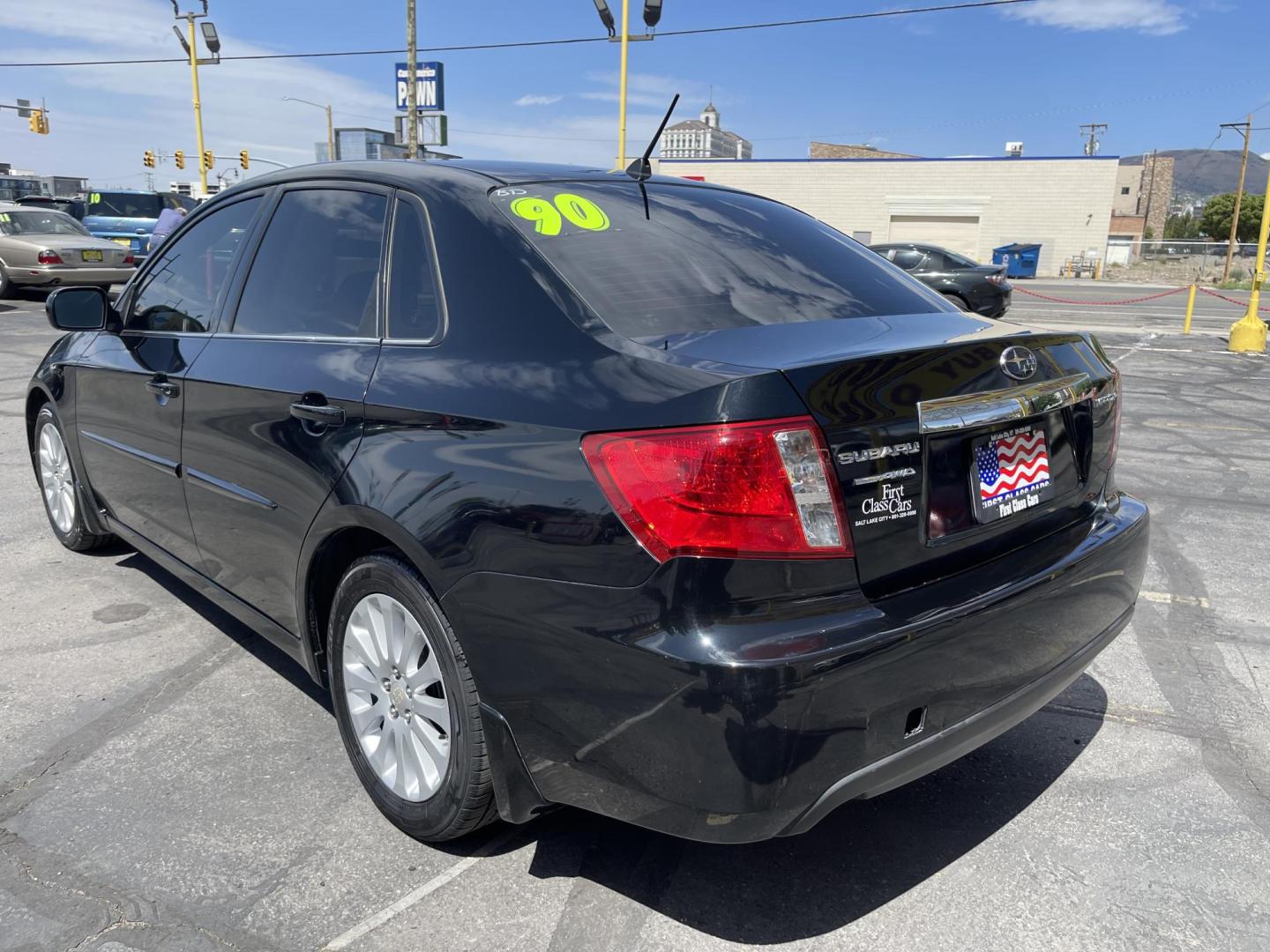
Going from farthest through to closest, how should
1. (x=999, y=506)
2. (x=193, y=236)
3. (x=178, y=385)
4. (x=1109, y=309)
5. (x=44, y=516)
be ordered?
(x=1109, y=309) < (x=44, y=516) < (x=193, y=236) < (x=178, y=385) < (x=999, y=506)

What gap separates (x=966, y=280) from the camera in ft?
57.5

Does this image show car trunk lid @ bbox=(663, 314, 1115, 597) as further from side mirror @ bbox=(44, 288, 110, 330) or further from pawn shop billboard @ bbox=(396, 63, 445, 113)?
pawn shop billboard @ bbox=(396, 63, 445, 113)

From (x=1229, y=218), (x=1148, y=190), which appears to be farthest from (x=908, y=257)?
(x=1148, y=190)

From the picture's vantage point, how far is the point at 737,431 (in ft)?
6.07

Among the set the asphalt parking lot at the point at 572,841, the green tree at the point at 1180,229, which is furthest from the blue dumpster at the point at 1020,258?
the green tree at the point at 1180,229

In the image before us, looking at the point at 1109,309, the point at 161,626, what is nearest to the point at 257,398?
the point at 161,626

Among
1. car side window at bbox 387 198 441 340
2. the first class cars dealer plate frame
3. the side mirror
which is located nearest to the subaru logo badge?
the first class cars dealer plate frame

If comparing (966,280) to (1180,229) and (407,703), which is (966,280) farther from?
(1180,229)

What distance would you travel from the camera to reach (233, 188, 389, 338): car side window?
2.71m

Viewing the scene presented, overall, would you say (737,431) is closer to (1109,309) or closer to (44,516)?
(44,516)

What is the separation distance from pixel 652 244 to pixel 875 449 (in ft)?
3.09

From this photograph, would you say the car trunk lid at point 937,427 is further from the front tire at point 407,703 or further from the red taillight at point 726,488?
the front tire at point 407,703

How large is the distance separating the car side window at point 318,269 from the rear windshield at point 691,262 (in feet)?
1.49

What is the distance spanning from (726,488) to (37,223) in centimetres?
1958
